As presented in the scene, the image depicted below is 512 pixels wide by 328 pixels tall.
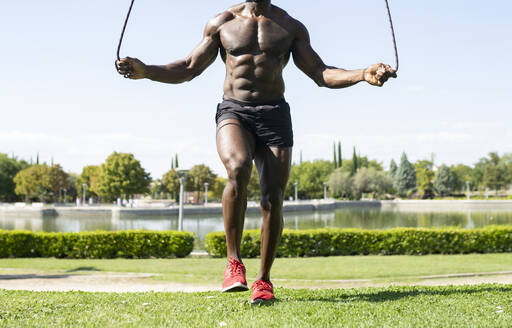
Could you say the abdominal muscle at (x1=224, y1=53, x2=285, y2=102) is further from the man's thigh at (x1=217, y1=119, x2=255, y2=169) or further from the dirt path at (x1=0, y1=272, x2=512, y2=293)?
the dirt path at (x1=0, y1=272, x2=512, y2=293)

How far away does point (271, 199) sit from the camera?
416 cm

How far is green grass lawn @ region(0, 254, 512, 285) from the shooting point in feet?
35.8

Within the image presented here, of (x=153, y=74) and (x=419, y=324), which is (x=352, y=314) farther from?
(x=153, y=74)

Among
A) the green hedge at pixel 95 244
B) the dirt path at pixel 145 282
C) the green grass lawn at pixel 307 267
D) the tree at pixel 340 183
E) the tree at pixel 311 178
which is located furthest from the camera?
the tree at pixel 311 178

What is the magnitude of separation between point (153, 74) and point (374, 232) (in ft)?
41.9

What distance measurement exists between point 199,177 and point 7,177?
34554 mm

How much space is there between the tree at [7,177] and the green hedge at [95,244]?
73636mm

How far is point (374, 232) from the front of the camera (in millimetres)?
15680

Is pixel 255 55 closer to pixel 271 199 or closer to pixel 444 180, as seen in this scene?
pixel 271 199

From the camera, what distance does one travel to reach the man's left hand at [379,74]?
3.61 metres

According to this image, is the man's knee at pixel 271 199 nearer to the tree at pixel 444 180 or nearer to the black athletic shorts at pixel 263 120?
the black athletic shorts at pixel 263 120

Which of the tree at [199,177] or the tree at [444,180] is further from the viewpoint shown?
the tree at [444,180]

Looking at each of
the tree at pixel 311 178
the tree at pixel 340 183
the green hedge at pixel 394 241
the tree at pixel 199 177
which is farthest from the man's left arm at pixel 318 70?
the tree at pixel 311 178

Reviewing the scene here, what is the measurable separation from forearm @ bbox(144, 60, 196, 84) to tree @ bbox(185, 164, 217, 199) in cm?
6766
